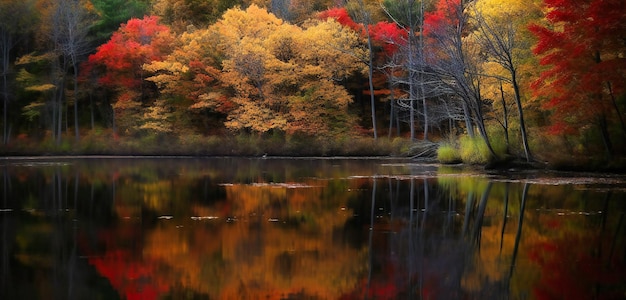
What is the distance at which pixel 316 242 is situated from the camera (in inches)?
429

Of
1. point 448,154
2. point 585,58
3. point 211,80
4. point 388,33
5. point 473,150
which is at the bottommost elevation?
point 448,154

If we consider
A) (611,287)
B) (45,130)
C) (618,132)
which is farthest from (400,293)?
(45,130)

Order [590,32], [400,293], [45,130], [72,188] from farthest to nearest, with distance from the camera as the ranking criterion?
1. [45,130]
2. [590,32]
3. [72,188]
4. [400,293]

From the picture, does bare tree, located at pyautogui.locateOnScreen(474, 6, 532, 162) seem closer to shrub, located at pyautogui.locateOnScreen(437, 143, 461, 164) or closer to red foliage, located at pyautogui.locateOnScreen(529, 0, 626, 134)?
red foliage, located at pyautogui.locateOnScreen(529, 0, 626, 134)

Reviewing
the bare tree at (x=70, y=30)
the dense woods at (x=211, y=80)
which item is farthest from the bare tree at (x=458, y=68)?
the bare tree at (x=70, y=30)

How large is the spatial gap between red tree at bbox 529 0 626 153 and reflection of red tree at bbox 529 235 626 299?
1261 centimetres

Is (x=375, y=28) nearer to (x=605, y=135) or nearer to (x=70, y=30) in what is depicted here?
(x=70, y=30)

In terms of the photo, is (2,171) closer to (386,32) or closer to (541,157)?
(541,157)

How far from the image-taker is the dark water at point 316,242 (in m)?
8.03

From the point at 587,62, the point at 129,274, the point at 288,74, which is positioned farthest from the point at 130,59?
the point at 129,274

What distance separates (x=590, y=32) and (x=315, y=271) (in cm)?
1680

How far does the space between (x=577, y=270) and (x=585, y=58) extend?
53.6 ft

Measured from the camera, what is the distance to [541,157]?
90.2ft

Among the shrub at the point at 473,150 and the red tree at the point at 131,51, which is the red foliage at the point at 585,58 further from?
the red tree at the point at 131,51
